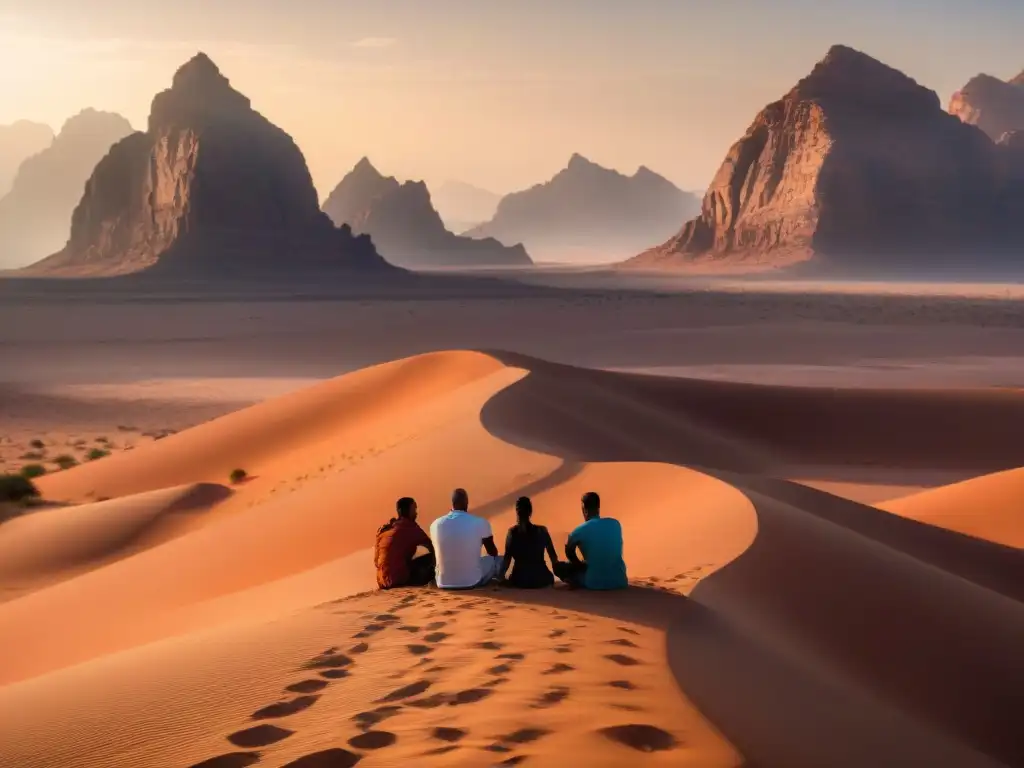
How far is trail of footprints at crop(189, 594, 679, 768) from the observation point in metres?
3.86

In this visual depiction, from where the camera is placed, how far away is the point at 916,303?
2746 inches

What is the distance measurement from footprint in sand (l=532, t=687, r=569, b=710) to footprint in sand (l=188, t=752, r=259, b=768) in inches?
45.2

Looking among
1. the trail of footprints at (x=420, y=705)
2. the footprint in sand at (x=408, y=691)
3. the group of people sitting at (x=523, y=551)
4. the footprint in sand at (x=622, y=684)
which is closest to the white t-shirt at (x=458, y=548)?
the group of people sitting at (x=523, y=551)

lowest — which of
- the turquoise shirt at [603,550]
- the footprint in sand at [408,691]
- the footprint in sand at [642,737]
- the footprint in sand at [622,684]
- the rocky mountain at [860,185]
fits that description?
the footprint in sand at [642,737]

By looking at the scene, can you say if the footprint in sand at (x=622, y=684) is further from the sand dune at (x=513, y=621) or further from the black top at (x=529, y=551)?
the black top at (x=529, y=551)

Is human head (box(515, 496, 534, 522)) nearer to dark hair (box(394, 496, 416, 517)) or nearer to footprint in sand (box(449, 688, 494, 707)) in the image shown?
dark hair (box(394, 496, 416, 517))

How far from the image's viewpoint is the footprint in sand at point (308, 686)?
185 inches

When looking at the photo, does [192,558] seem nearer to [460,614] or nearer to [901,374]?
[460,614]

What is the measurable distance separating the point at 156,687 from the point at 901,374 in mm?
32201

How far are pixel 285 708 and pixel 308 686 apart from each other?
296 mm

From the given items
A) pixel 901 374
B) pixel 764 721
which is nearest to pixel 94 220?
pixel 901 374

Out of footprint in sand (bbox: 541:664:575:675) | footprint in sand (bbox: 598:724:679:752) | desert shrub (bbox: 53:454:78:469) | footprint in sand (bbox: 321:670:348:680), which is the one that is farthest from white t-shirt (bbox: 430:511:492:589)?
desert shrub (bbox: 53:454:78:469)

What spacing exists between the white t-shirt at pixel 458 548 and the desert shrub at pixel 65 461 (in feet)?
48.0

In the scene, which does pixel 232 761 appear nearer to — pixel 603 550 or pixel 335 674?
pixel 335 674
